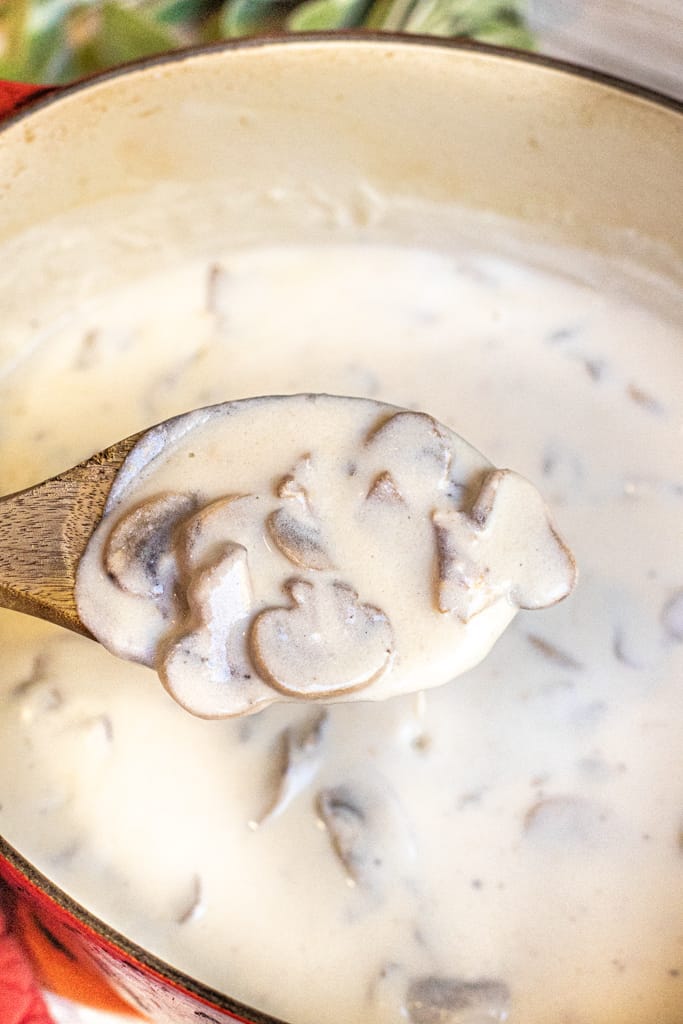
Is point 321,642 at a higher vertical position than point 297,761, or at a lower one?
higher


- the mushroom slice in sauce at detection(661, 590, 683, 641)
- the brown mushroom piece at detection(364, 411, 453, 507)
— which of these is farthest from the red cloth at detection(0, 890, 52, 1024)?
the mushroom slice in sauce at detection(661, 590, 683, 641)

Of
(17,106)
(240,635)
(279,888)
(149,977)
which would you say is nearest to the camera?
(149,977)

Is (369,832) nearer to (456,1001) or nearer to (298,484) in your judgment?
(456,1001)

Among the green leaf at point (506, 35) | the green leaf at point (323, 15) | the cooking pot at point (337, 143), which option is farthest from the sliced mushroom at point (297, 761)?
the green leaf at point (506, 35)

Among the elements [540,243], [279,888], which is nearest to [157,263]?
[540,243]

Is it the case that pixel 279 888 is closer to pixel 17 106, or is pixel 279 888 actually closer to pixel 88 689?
pixel 88 689

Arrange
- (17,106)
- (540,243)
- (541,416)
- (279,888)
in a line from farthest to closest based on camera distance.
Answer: (540,243) → (541,416) → (17,106) → (279,888)

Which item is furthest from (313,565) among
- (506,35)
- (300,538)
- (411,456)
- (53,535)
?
(506,35)
